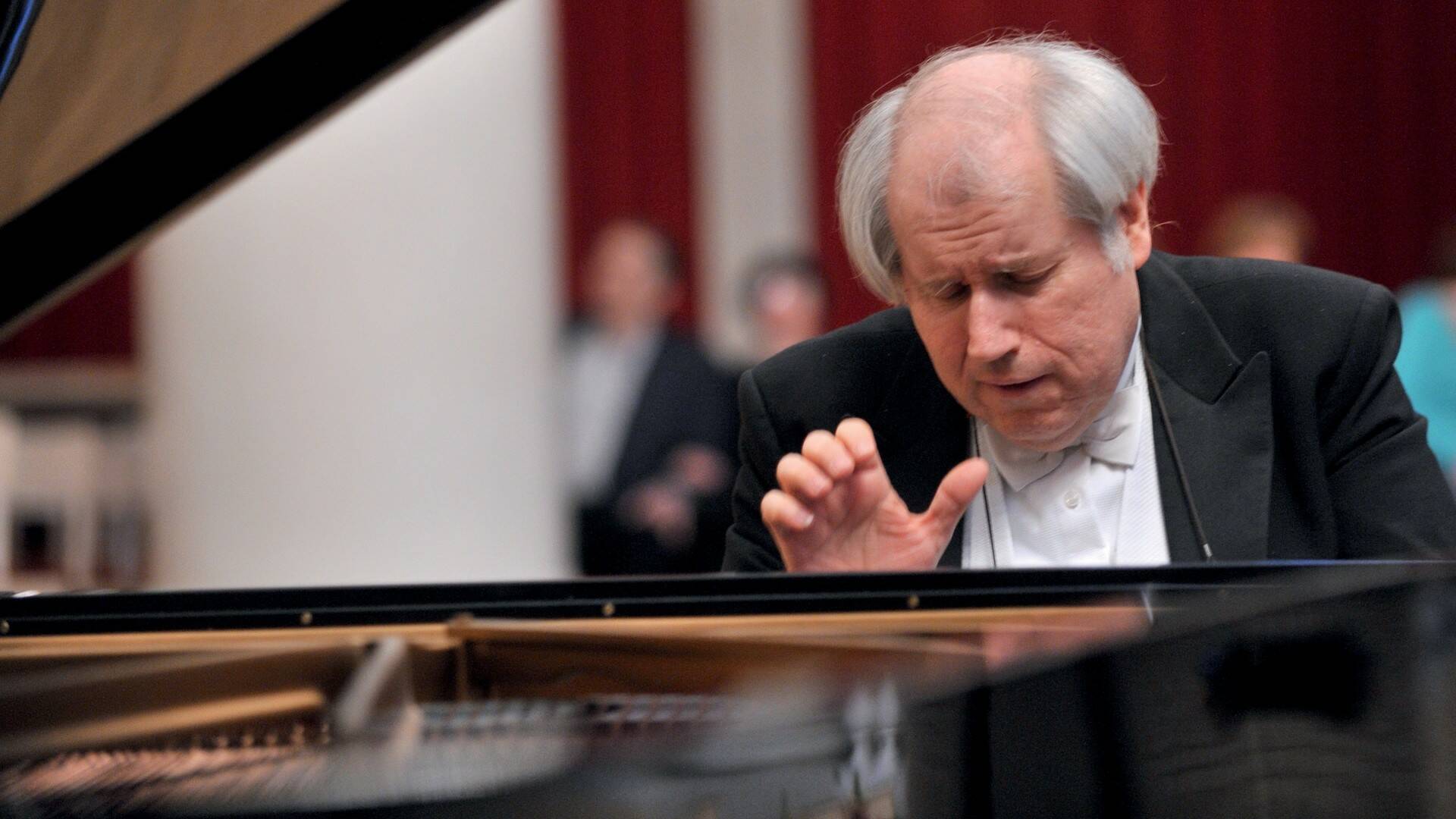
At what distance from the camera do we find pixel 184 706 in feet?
5.68

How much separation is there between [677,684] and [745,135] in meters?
5.03

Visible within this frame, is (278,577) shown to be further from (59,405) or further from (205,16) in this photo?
(59,405)

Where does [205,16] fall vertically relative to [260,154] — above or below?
above

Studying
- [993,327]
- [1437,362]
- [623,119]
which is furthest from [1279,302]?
[623,119]

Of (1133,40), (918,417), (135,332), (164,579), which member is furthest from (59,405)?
(918,417)

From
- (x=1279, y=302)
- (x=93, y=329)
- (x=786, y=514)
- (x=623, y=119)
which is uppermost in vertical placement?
(x=623, y=119)

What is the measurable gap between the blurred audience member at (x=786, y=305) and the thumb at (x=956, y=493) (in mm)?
345

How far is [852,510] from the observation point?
163 centimetres

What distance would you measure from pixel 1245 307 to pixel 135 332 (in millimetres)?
6142

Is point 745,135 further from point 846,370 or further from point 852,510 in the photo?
point 852,510

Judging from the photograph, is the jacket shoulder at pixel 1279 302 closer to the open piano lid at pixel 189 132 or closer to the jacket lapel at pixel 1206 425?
the jacket lapel at pixel 1206 425

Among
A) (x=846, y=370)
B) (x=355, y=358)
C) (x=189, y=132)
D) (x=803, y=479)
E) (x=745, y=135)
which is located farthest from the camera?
(x=745, y=135)

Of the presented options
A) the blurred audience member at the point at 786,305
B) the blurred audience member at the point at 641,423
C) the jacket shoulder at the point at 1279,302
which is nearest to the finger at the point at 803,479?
the blurred audience member at the point at 786,305

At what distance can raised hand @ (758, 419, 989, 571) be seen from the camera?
61.9 inches
